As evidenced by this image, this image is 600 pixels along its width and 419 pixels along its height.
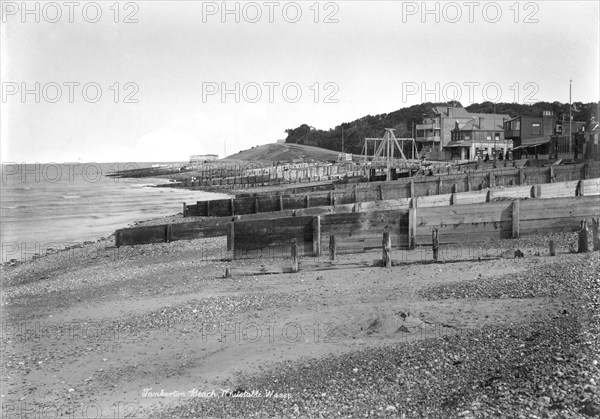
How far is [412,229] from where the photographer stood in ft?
49.1

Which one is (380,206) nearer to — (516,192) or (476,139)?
(516,192)

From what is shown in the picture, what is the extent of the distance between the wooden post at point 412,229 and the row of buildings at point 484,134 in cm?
6278

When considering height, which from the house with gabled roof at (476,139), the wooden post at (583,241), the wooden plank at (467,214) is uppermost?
the house with gabled roof at (476,139)

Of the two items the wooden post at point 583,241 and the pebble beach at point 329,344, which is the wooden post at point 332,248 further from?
the wooden post at point 583,241

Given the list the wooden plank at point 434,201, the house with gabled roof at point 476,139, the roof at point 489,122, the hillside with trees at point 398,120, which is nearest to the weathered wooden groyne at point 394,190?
the wooden plank at point 434,201

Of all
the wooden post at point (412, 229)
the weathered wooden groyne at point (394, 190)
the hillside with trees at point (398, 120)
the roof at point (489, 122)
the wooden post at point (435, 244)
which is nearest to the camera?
the wooden post at point (435, 244)

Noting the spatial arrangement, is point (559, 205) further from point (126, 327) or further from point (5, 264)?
point (5, 264)

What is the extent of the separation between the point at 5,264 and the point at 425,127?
92582mm

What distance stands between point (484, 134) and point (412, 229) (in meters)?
86.9

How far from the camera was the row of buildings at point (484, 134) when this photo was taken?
79812 mm

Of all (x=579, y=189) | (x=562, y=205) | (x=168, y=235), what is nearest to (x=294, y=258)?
(x=562, y=205)

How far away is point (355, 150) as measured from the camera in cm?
16438

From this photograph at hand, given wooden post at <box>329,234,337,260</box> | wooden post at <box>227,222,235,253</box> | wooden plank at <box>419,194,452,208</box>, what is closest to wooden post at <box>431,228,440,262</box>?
wooden post at <box>329,234,337,260</box>

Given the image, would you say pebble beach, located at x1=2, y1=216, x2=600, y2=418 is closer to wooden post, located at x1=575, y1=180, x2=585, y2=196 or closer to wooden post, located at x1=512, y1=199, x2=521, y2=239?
wooden post, located at x1=512, y1=199, x2=521, y2=239
